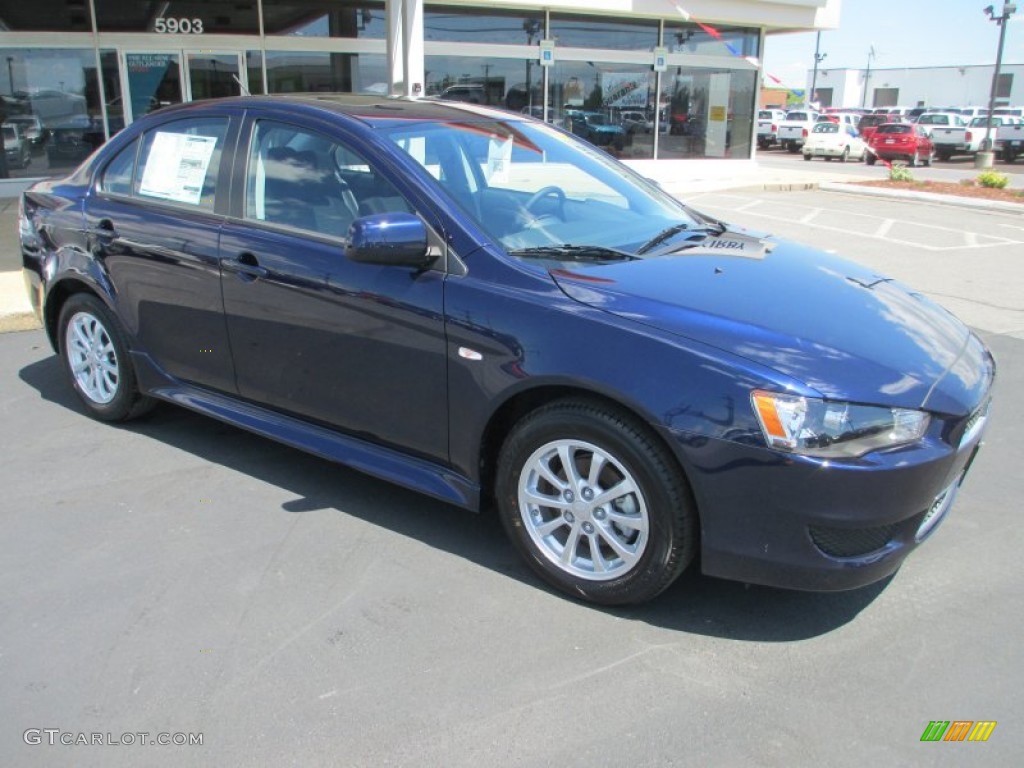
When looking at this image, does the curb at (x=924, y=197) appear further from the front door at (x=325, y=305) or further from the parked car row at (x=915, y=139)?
the front door at (x=325, y=305)

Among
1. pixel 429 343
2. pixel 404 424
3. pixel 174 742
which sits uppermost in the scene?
pixel 429 343

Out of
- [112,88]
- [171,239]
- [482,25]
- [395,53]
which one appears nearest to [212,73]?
[112,88]

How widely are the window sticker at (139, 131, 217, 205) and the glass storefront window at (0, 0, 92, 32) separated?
461 inches

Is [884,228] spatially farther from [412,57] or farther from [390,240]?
[390,240]

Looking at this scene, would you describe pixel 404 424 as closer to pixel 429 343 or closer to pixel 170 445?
pixel 429 343

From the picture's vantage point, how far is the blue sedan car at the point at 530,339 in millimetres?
2779

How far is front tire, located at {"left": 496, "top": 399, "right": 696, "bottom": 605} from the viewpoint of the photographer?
2906 mm

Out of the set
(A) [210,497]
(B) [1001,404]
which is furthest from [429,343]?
(B) [1001,404]

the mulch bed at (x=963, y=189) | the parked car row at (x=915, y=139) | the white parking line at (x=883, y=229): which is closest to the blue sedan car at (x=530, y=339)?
the white parking line at (x=883, y=229)

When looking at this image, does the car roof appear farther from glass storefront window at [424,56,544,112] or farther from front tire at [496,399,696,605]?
glass storefront window at [424,56,544,112]

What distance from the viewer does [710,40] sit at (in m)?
19.8

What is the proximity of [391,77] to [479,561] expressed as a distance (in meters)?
11.9

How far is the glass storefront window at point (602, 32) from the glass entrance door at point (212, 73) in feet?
20.6

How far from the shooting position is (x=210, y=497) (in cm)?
405
